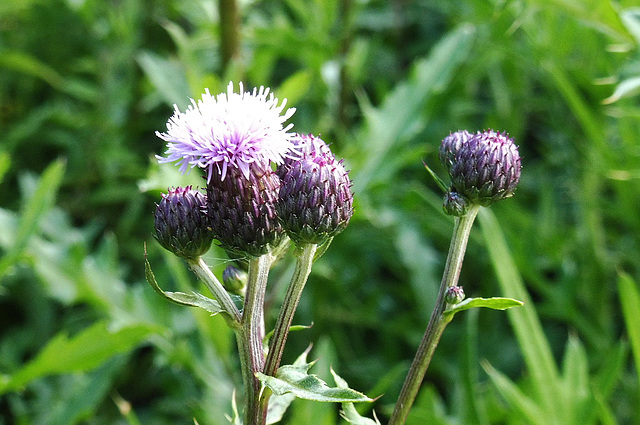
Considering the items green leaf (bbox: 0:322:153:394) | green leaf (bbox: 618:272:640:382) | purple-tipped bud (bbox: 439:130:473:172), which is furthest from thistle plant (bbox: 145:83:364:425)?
green leaf (bbox: 618:272:640:382)

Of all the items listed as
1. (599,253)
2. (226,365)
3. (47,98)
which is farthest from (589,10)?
(47,98)

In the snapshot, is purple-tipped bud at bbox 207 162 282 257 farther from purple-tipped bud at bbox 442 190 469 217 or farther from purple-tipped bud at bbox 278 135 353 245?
purple-tipped bud at bbox 442 190 469 217

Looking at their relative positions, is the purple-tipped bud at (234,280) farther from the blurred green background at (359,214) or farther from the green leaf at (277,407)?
the blurred green background at (359,214)

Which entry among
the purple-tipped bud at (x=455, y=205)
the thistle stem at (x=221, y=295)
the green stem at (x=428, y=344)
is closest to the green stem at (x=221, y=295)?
the thistle stem at (x=221, y=295)

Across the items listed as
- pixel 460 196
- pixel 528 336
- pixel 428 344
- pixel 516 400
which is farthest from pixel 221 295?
pixel 528 336

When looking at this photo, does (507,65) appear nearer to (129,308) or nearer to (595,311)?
(595,311)

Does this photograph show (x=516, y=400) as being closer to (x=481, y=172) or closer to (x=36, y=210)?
(x=481, y=172)

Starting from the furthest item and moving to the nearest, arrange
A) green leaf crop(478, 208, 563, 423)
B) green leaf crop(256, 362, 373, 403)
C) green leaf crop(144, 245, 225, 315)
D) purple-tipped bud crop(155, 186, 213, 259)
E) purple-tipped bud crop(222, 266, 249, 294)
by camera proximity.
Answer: green leaf crop(478, 208, 563, 423) < purple-tipped bud crop(222, 266, 249, 294) < purple-tipped bud crop(155, 186, 213, 259) < green leaf crop(144, 245, 225, 315) < green leaf crop(256, 362, 373, 403)
